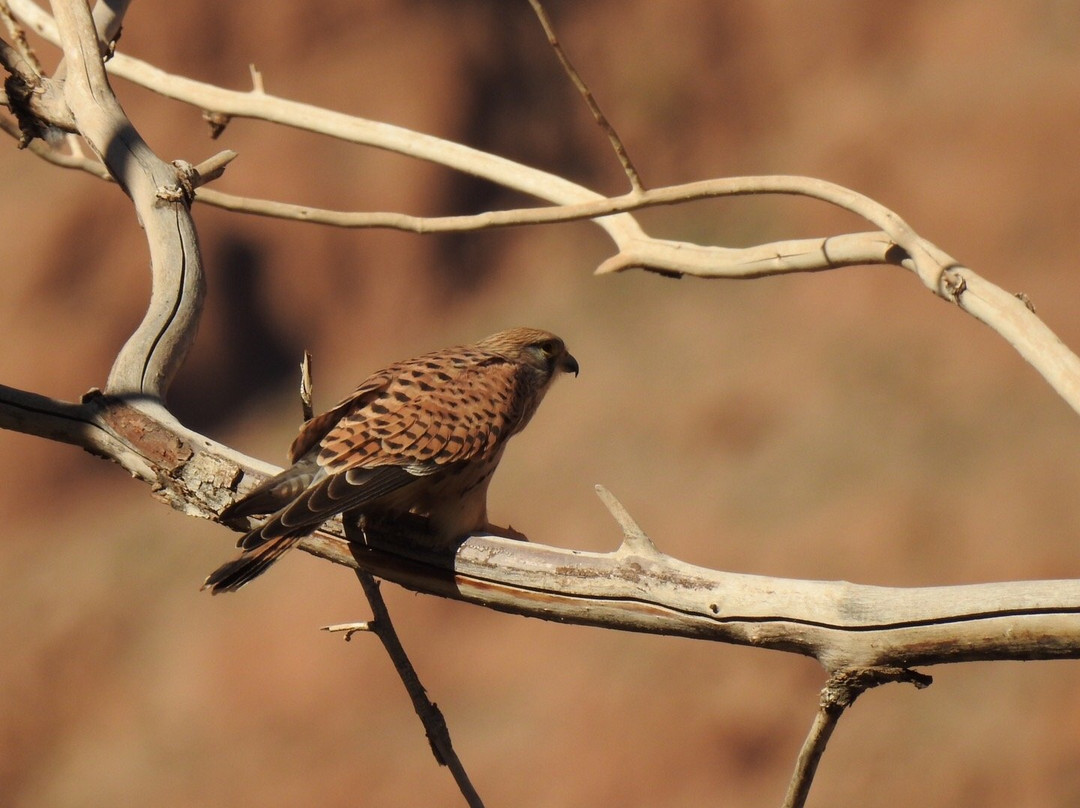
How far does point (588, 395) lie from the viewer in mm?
12258

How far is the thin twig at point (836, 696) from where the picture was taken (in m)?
2.18

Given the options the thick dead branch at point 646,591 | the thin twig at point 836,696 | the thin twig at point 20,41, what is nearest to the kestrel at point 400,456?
the thick dead branch at point 646,591

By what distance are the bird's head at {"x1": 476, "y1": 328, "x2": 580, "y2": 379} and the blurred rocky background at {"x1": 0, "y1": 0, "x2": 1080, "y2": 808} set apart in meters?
6.29

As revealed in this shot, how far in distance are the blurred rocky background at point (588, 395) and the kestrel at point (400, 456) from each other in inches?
271

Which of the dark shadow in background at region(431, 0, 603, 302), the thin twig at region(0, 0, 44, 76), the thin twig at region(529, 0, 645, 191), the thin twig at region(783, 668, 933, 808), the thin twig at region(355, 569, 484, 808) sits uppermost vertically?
the dark shadow in background at region(431, 0, 603, 302)

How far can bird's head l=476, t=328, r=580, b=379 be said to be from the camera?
362 centimetres

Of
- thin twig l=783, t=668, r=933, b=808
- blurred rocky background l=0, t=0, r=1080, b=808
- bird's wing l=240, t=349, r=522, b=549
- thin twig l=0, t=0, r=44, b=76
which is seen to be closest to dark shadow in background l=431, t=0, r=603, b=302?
blurred rocky background l=0, t=0, r=1080, b=808

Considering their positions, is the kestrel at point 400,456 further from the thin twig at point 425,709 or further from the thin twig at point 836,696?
the thin twig at point 836,696

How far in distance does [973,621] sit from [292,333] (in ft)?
37.5

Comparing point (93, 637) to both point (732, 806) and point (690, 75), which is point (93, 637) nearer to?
point (732, 806)

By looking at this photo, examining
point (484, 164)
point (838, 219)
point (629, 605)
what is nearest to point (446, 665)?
point (838, 219)

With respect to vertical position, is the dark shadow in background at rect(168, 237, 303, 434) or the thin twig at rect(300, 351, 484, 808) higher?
the dark shadow in background at rect(168, 237, 303, 434)

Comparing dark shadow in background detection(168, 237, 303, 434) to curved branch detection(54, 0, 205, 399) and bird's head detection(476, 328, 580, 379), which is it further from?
curved branch detection(54, 0, 205, 399)

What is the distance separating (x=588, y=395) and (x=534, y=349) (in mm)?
8555
